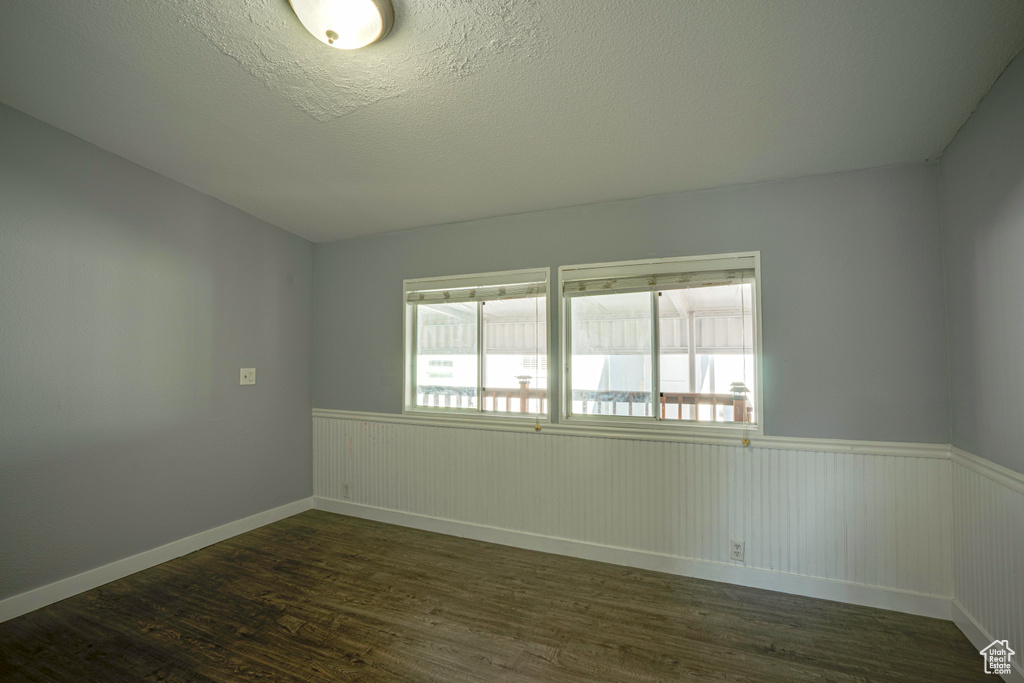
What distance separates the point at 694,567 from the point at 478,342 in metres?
2.20

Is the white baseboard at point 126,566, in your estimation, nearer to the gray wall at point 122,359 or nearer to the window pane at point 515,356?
the gray wall at point 122,359

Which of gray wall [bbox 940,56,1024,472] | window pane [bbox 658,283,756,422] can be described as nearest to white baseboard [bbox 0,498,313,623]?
window pane [bbox 658,283,756,422]

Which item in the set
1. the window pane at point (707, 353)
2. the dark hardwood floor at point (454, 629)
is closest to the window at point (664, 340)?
the window pane at point (707, 353)

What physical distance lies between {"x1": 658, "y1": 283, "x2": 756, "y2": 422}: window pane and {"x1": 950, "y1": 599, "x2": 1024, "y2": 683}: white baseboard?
4.21 ft

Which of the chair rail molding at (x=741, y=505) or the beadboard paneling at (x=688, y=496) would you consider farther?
the beadboard paneling at (x=688, y=496)

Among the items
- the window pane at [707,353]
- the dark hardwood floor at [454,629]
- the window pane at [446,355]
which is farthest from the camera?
the window pane at [446,355]

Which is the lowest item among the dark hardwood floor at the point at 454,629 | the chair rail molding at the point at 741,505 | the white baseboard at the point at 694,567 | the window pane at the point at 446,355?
the dark hardwood floor at the point at 454,629

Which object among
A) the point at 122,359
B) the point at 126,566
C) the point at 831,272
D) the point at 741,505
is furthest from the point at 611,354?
the point at 126,566

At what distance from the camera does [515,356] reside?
3.55 metres

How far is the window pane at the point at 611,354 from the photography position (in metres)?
3.13

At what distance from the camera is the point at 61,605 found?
2.49m

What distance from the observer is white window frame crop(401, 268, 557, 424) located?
3.39 meters

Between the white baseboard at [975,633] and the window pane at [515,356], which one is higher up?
the window pane at [515,356]

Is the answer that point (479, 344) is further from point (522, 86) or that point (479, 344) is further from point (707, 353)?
point (522, 86)
